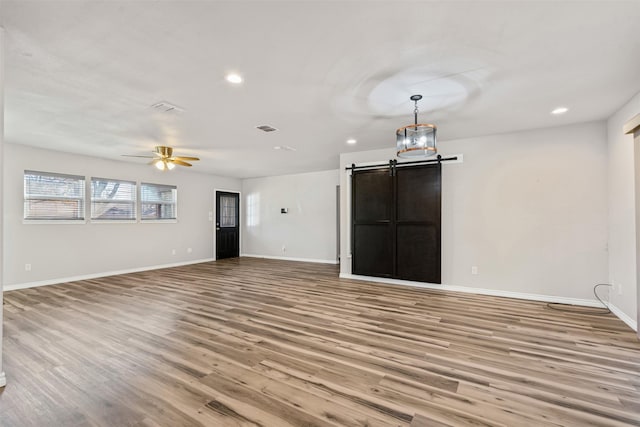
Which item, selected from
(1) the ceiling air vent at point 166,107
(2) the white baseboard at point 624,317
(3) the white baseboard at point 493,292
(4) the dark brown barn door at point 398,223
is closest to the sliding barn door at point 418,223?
(4) the dark brown barn door at point 398,223

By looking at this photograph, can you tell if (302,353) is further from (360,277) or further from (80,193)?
(80,193)

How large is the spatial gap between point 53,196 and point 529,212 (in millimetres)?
8506

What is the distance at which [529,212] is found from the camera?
4395 mm

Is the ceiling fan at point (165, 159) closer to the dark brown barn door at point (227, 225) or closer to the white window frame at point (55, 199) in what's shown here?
the white window frame at point (55, 199)

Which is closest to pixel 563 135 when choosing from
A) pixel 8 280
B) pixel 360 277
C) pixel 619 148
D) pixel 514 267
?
pixel 619 148

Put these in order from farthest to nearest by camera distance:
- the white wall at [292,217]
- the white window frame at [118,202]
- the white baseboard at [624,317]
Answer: the white wall at [292,217] < the white window frame at [118,202] < the white baseboard at [624,317]

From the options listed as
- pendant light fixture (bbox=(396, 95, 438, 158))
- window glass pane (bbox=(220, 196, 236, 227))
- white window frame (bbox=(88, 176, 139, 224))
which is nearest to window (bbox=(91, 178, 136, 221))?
A: white window frame (bbox=(88, 176, 139, 224))

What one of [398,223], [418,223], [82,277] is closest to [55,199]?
[82,277]

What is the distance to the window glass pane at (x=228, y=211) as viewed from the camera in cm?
915

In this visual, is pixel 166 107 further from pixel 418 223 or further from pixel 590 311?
pixel 590 311

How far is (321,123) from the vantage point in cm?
410

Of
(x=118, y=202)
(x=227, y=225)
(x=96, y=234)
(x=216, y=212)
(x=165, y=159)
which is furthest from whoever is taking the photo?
(x=227, y=225)

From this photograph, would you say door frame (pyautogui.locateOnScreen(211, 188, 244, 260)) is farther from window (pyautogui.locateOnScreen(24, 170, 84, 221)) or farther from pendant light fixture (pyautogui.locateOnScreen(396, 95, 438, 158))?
pendant light fixture (pyautogui.locateOnScreen(396, 95, 438, 158))

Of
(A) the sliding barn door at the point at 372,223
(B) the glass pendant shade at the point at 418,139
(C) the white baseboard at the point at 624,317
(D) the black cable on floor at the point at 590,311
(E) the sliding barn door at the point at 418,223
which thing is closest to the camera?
(B) the glass pendant shade at the point at 418,139
